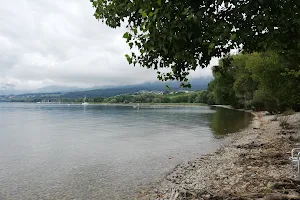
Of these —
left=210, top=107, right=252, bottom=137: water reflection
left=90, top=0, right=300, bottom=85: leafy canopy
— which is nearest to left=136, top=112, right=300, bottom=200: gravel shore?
left=90, top=0, right=300, bottom=85: leafy canopy

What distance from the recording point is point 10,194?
14328mm

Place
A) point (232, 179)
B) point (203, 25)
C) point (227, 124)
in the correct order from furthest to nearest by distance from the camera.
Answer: point (227, 124) < point (232, 179) < point (203, 25)

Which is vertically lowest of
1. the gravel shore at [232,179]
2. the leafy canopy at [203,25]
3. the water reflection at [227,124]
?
the water reflection at [227,124]

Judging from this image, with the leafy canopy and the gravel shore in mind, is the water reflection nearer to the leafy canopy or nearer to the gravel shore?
the gravel shore

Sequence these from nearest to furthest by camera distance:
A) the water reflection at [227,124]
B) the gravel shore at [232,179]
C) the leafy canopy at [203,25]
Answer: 1. the leafy canopy at [203,25]
2. the gravel shore at [232,179]
3. the water reflection at [227,124]

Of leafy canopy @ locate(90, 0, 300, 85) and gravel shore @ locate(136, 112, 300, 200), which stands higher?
leafy canopy @ locate(90, 0, 300, 85)

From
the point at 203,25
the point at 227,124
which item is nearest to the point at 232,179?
the point at 203,25

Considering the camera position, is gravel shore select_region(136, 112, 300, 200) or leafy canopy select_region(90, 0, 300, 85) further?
gravel shore select_region(136, 112, 300, 200)

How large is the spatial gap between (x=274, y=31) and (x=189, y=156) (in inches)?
705

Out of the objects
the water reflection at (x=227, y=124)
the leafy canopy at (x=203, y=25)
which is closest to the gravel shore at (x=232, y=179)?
the leafy canopy at (x=203, y=25)

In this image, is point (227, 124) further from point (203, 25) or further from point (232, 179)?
point (203, 25)

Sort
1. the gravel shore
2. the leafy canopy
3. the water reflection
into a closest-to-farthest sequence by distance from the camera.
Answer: the leafy canopy, the gravel shore, the water reflection

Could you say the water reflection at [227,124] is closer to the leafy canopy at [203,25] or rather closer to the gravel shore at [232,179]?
the gravel shore at [232,179]

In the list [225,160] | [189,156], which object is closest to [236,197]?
[225,160]
